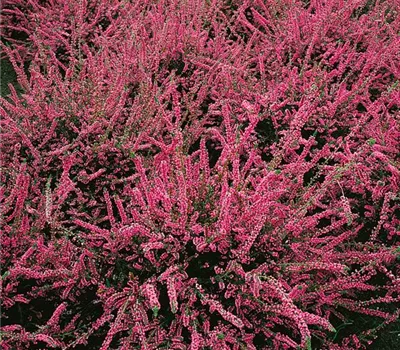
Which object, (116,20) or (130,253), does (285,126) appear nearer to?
(130,253)

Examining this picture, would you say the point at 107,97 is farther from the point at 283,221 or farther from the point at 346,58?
the point at 346,58

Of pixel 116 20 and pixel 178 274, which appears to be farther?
pixel 116 20

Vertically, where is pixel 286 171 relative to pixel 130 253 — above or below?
above

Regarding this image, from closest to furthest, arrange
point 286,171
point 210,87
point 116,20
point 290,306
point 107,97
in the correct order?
1. point 290,306
2. point 286,171
3. point 107,97
4. point 210,87
5. point 116,20

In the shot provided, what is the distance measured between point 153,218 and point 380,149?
1.15 metres

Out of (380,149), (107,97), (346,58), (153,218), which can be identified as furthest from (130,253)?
(346,58)

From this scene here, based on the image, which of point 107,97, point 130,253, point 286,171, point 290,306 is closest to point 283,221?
point 286,171

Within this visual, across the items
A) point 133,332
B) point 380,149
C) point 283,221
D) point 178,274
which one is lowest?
point 133,332

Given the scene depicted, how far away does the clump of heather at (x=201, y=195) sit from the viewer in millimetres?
1770

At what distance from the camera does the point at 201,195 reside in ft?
6.39

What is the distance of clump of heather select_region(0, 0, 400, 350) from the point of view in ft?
5.81

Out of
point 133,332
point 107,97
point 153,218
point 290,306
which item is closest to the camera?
point 290,306

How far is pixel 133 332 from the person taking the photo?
173cm

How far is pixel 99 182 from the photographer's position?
7.34ft
